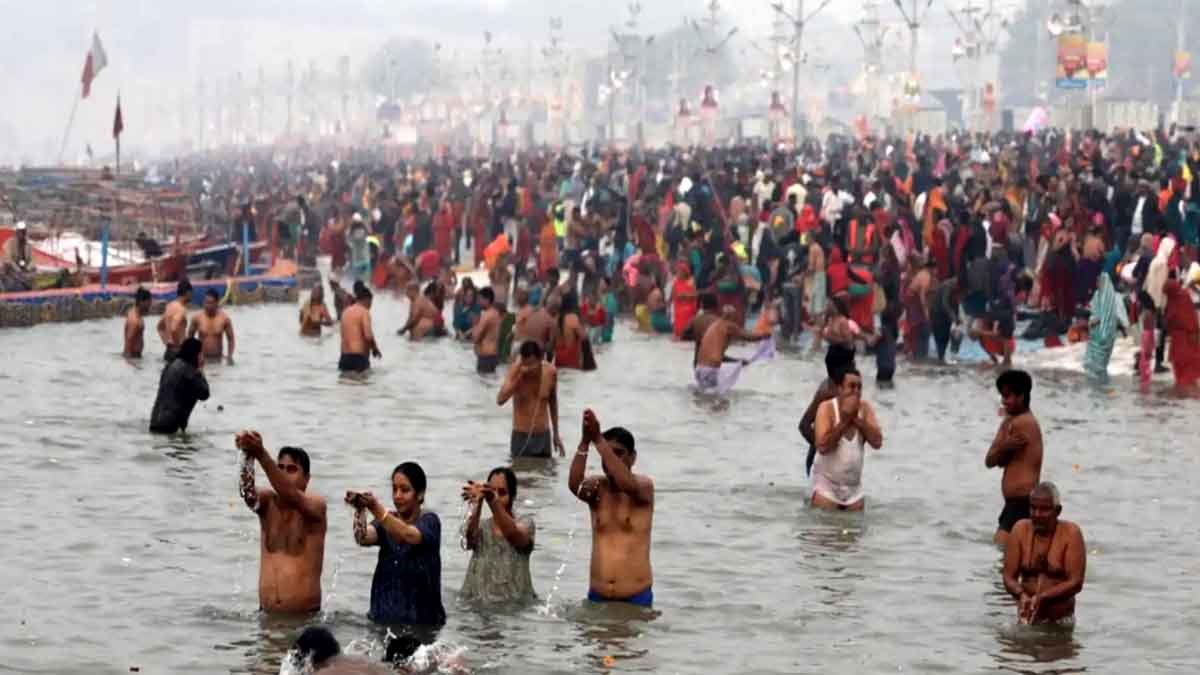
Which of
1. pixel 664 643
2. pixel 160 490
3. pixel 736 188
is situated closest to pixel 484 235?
pixel 736 188

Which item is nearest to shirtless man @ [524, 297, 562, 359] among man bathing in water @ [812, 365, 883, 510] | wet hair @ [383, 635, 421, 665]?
man bathing in water @ [812, 365, 883, 510]

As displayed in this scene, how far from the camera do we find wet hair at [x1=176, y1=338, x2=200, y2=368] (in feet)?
58.7

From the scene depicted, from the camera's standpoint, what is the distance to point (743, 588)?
1382 centimetres

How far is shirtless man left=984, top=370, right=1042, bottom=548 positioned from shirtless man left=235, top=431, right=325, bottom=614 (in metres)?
3.97

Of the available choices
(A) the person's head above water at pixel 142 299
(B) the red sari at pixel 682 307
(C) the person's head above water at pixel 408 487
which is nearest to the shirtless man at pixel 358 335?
(A) the person's head above water at pixel 142 299

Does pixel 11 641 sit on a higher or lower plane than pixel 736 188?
lower

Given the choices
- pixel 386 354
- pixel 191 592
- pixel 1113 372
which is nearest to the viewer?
pixel 191 592

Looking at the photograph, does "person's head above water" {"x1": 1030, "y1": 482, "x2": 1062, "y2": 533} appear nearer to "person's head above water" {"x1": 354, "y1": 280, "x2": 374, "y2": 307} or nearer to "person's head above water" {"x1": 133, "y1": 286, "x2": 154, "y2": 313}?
"person's head above water" {"x1": 354, "y1": 280, "x2": 374, "y2": 307}

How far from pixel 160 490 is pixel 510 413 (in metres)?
5.72

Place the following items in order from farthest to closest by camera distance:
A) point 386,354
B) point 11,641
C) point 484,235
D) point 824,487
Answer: point 484,235 → point 386,354 → point 824,487 → point 11,641

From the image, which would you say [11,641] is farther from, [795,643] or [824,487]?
[824,487]

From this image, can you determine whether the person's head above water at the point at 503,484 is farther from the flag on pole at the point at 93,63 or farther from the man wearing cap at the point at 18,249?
the flag on pole at the point at 93,63

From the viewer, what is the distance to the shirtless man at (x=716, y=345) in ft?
71.4

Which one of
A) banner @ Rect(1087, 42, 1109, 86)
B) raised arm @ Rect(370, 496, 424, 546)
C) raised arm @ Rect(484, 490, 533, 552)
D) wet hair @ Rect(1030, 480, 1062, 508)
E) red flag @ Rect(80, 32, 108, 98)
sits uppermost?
banner @ Rect(1087, 42, 1109, 86)
